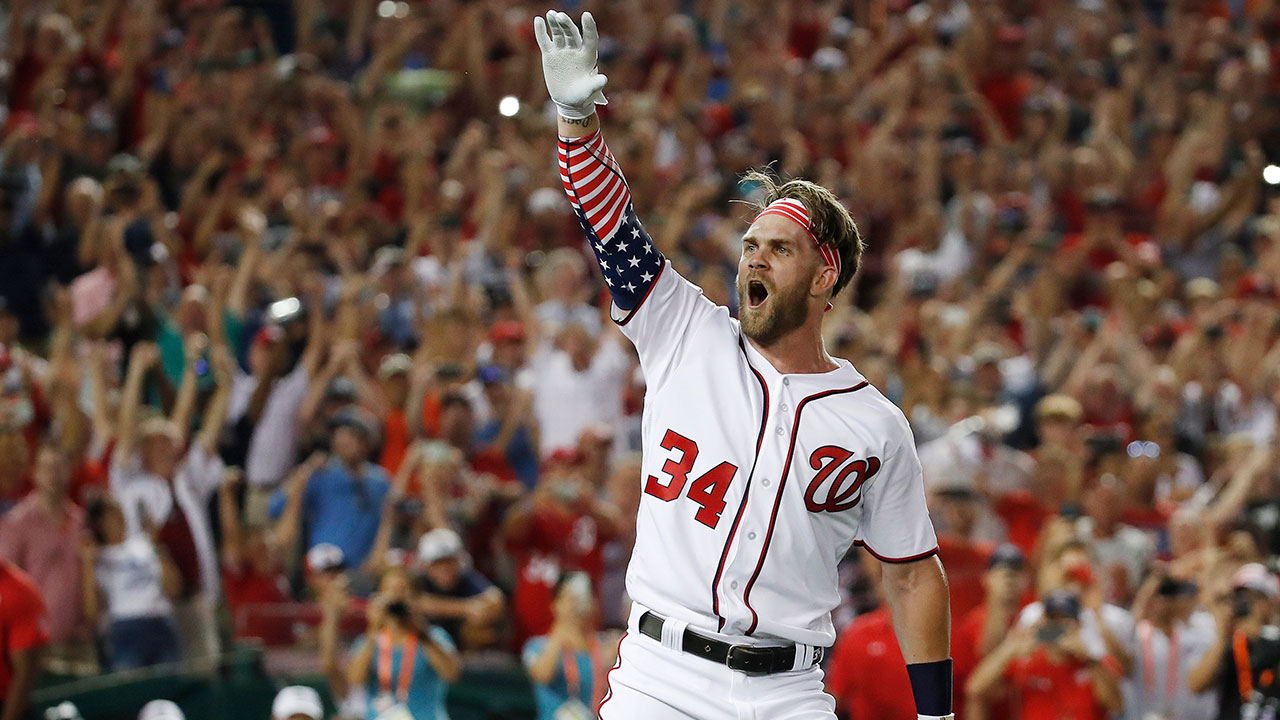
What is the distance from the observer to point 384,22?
1205 cm

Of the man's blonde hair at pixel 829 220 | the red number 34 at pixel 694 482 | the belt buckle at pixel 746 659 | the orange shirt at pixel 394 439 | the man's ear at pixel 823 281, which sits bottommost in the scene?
the orange shirt at pixel 394 439

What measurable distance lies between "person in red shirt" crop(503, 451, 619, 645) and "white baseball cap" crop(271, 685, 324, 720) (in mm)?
1194

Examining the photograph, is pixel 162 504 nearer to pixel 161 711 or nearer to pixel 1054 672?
pixel 161 711

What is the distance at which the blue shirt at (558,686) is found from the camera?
274 inches

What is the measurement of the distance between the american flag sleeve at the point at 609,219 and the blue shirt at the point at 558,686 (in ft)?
12.0

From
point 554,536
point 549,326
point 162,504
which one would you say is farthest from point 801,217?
point 549,326

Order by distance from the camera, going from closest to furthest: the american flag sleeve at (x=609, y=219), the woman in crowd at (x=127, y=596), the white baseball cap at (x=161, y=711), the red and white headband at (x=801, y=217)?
the american flag sleeve at (x=609, y=219), the red and white headband at (x=801, y=217), the white baseball cap at (x=161, y=711), the woman in crowd at (x=127, y=596)

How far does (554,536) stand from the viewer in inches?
306

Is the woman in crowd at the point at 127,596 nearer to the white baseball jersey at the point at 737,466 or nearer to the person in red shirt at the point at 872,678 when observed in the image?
the person in red shirt at the point at 872,678

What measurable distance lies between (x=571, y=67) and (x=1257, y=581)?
4.73m

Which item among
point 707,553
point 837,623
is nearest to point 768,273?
point 707,553

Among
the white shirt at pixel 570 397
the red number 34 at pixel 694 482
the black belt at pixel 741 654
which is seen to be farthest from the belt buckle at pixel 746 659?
the white shirt at pixel 570 397

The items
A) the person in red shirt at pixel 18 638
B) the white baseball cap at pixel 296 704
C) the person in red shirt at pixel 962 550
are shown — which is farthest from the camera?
the person in red shirt at pixel 962 550

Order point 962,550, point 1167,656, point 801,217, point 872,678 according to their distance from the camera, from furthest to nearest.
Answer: point 962,550, point 1167,656, point 872,678, point 801,217
